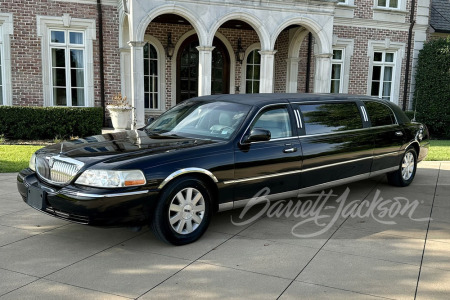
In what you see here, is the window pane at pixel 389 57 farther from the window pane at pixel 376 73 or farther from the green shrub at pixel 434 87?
the green shrub at pixel 434 87

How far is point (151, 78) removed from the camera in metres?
15.9

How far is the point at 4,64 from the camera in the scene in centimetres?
1316

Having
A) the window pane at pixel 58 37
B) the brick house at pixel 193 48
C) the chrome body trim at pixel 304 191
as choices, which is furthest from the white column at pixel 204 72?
the chrome body trim at pixel 304 191

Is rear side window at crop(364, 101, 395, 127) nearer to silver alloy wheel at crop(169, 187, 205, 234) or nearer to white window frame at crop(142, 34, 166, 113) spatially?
silver alloy wheel at crop(169, 187, 205, 234)

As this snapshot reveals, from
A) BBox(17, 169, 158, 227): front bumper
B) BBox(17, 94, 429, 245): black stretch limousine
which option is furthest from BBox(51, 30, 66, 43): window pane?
BBox(17, 169, 158, 227): front bumper

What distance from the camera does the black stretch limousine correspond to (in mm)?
4117

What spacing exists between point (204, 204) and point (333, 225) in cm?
177

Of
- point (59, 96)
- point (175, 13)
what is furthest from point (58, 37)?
point (175, 13)

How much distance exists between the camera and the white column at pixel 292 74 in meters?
16.8

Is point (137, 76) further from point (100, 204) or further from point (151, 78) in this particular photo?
point (100, 204)

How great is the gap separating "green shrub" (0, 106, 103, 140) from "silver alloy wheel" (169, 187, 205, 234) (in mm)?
9129

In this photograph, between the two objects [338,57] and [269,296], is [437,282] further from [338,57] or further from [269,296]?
[338,57]

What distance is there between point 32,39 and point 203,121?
33.5 ft

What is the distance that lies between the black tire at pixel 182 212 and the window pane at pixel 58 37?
36.1 ft
